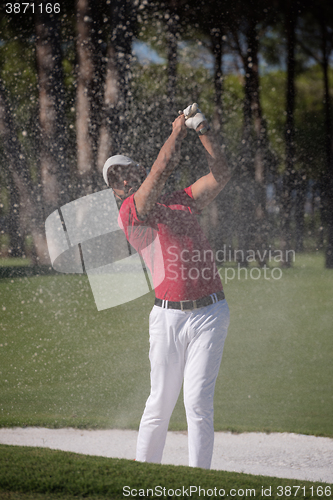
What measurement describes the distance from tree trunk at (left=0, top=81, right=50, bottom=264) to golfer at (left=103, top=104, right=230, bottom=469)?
484 centimetres

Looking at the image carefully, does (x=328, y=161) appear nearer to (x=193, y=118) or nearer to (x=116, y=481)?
(x=193, y=118)

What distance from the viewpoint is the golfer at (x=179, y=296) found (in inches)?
84.0

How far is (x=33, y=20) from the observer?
6480 mm

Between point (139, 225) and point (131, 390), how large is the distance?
8.22 ft

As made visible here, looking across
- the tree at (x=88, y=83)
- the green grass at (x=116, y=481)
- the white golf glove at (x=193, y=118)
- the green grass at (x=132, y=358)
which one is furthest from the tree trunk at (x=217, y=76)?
the green grass at (x=116, y=481)

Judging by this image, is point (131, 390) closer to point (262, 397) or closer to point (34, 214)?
point (262, 397)

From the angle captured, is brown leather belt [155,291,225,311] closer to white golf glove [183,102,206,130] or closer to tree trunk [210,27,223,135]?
white golf glove [183,102,206,130]

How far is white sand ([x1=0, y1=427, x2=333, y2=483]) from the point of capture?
2.83m

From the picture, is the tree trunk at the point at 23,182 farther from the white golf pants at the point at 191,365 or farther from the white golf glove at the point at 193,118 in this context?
the white golf pants at the point at 191,365

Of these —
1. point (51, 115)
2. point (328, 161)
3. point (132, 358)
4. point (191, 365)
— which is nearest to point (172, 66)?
point (51, 115)

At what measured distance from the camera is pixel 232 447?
10.3 ft

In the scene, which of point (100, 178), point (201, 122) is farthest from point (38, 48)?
point (201, 122)

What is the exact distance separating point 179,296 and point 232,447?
147 centimetres

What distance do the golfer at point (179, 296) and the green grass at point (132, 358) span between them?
1.35 m
